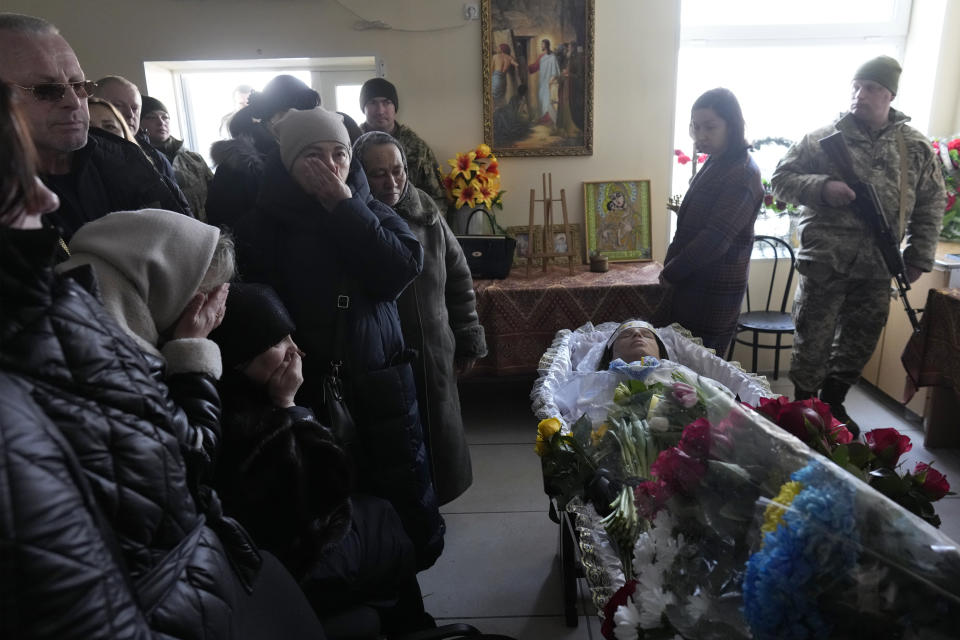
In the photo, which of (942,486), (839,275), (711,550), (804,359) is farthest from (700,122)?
(711,550)

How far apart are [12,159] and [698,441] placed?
88 centimetres

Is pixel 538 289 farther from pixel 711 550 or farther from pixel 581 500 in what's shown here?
pixel 711 550

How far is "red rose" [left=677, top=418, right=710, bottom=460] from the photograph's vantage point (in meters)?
0.86

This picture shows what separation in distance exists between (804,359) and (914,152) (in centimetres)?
106

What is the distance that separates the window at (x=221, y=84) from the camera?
360cm

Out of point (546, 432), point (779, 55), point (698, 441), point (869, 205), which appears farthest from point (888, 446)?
point (779, 55)

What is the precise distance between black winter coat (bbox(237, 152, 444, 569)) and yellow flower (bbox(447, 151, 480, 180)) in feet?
6.39

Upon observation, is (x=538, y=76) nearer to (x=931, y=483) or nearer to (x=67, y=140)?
(x=67, y=140)

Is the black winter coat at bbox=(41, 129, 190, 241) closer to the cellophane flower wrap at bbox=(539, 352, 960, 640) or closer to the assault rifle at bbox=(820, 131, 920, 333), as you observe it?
the cellophane flower wrap at bbox=(539, 352, 960, 640)

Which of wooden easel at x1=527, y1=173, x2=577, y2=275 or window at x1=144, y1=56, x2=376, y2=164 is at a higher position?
window at x1=144, y1=56, x2=376, y2=164

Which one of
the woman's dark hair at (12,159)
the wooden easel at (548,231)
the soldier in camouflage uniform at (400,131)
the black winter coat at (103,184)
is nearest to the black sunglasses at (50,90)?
the black winter coat at (103,184)

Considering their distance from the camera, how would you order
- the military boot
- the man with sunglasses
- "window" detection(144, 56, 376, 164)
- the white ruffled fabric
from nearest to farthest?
the man with sunglasses, the white ruffled fabric, the military boot, "window" detection(144, 56, 376, 164)

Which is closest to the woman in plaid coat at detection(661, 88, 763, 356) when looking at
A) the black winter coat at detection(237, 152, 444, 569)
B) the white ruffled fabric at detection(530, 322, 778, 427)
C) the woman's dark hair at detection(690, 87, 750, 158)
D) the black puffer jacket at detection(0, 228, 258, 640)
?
the woman's dark hair at detection(690, 87, 750, 158)

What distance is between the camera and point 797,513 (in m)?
0.65
